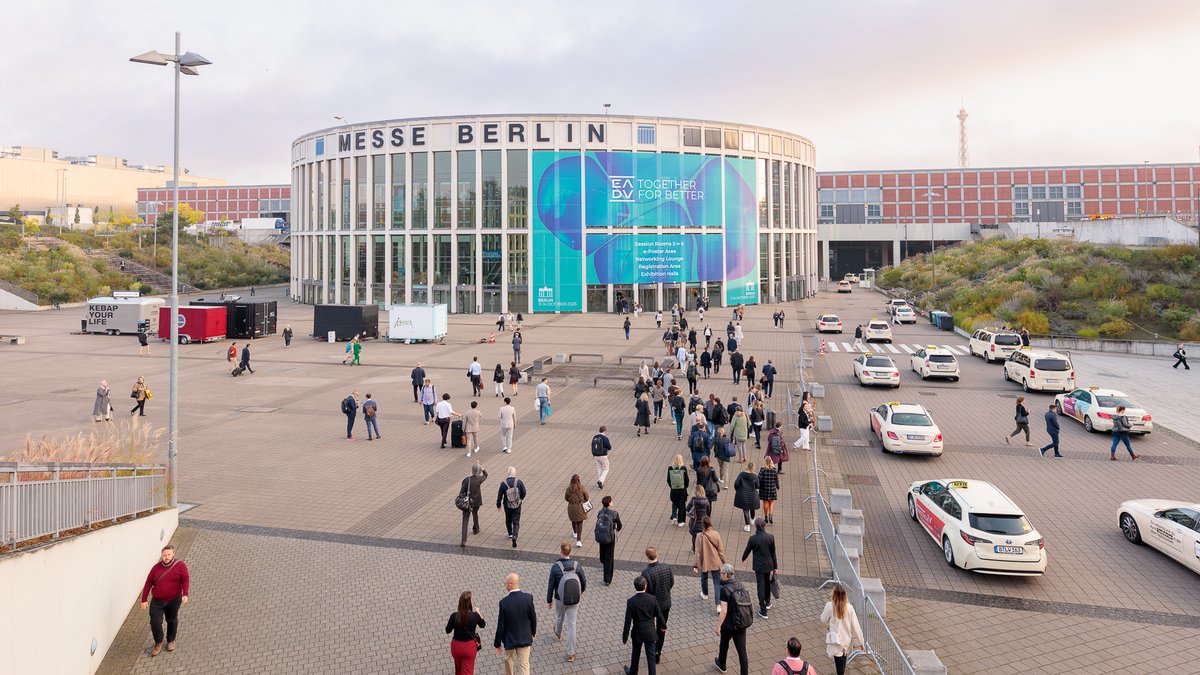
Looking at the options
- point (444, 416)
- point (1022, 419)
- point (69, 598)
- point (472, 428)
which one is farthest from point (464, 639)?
point (1022, 419)

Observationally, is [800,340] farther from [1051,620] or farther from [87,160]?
[87,160]

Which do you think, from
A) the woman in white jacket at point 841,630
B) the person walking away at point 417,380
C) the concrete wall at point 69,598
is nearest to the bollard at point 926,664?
the woman in white jacket at point 841,630

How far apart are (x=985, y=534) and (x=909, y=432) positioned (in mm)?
7339

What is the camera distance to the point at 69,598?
8.68m

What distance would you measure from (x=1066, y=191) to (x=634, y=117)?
79.0 m

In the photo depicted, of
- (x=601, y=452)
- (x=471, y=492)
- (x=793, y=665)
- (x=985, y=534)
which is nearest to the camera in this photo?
(x=793, y=665)

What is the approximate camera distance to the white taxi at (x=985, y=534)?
1155cm

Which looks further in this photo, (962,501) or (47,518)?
(962,501)

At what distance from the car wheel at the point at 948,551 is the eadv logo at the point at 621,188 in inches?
2079

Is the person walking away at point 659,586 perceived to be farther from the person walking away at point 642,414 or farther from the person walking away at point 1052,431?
the person walking away at point 1052,431

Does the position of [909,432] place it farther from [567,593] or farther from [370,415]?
[370,415]

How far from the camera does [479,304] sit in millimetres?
62750

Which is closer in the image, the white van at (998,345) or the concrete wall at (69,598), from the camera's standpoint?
the concrete wall at (69,598)

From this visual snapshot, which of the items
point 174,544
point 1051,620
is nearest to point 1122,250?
point 1051,620
